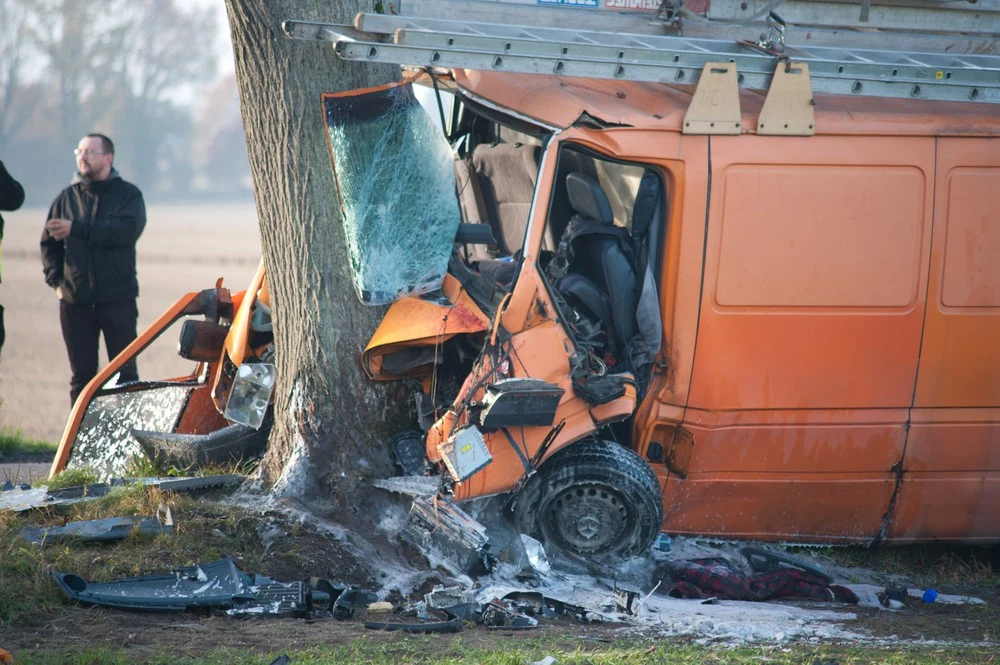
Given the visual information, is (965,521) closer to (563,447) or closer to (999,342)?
(999,342)

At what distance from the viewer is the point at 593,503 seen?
492 cm

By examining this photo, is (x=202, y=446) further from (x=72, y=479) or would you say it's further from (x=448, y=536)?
(x=448, y=536)

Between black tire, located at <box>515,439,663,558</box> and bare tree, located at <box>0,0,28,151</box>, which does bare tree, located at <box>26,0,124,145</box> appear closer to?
→ bare tree, located at <box>0,0,28,151</box>

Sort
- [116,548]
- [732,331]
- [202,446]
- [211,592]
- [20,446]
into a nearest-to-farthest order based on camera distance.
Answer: [211,592]
[116,548]
[732,331]
[202,446]
[20,446]

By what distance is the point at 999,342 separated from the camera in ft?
17.0

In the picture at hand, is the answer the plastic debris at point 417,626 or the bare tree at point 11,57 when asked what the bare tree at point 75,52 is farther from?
the plastic debris at point 417,626

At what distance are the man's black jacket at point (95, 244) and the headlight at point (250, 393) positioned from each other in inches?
78.7

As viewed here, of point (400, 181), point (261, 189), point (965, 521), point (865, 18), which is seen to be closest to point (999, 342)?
point (965, 521)

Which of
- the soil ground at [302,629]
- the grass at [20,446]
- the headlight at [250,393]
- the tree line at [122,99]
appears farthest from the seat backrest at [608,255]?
the tree line at [122,99]

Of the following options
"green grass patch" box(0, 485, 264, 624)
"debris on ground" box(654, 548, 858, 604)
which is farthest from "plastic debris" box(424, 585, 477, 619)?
"debris on ground" box(654, 548, 858, 604)

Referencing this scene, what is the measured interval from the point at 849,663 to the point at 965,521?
6.13 ft

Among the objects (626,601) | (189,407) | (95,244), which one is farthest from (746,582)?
(95,244)

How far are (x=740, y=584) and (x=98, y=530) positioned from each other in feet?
9.49

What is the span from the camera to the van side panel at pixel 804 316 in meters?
5.00
